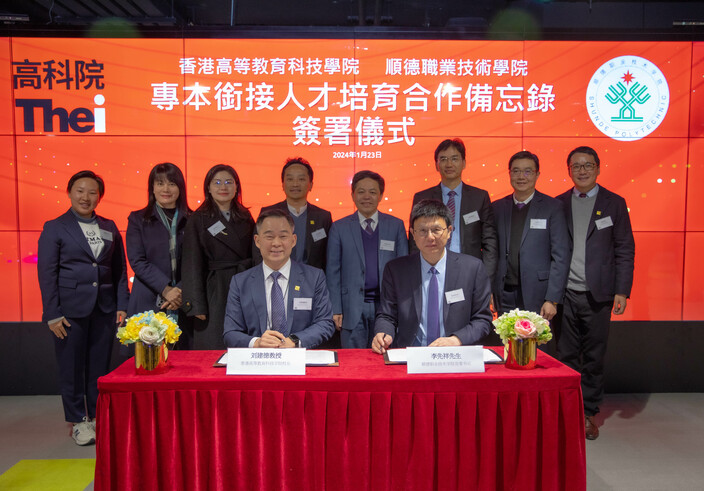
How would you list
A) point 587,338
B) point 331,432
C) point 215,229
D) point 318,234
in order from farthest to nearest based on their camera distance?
point 587,338, point 318,234, point 215,229, point 331,432

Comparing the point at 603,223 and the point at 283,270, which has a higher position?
the point at 603,223

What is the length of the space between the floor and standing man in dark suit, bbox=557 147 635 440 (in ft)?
0.89

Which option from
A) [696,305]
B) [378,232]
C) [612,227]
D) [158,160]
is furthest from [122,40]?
[696,305]

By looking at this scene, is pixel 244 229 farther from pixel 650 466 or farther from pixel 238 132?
pixel 650 466

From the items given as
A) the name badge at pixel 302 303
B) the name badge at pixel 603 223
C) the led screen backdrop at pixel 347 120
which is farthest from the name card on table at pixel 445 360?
the led screen backdrop at pixel 347 120

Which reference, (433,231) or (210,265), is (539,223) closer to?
(433,231)

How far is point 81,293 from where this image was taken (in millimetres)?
3135

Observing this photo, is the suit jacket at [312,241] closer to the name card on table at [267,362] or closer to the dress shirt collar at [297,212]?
the dress shirt collar at [297,212]

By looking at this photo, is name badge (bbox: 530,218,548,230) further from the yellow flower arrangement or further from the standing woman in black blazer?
the yellow flower arrangement

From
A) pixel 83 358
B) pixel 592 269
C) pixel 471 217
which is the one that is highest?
pixel 471 217

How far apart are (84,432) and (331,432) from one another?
2.16 metres

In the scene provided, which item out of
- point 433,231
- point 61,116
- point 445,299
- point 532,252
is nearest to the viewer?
point 433,231

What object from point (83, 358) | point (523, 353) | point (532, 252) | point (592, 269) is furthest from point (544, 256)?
point (83, 358)

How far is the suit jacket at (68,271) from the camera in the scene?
3092 millimetres
